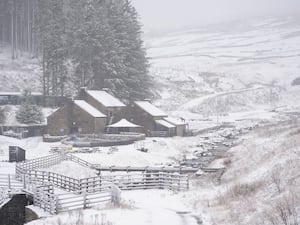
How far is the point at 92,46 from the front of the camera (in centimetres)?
7600

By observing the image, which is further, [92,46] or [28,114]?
[92,46]

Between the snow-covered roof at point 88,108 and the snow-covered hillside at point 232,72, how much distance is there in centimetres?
3957

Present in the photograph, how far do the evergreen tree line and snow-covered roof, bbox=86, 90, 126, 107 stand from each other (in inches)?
206

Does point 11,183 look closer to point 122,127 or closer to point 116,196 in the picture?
point 116,196

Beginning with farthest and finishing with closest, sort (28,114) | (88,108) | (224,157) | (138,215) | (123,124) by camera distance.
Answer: (88,108)
(123,124)
(28,114)
(224,157)
(138,215)

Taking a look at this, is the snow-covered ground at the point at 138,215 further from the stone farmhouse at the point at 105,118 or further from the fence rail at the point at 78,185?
the stone farmhouse at the point at 105,118

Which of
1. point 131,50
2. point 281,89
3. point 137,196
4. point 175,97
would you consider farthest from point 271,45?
point 137,196

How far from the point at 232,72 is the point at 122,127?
3688 inches

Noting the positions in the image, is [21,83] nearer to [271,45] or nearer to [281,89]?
[281,89]

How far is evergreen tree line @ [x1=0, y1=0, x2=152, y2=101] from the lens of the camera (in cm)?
7600

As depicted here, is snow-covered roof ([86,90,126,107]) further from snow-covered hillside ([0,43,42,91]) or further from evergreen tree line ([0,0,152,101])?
snow-covered hillside ([0,43,42,91])

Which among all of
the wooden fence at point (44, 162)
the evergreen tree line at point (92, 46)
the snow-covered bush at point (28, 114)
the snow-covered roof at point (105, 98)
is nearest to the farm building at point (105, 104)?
the snow-covered roof at point (105, 98)

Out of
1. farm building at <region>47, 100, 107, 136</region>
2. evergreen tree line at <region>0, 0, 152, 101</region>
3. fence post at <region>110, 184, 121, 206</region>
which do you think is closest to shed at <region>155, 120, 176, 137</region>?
farm building at <region>47, 100, 107, 136</region>

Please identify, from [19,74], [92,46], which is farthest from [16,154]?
[19,74]
